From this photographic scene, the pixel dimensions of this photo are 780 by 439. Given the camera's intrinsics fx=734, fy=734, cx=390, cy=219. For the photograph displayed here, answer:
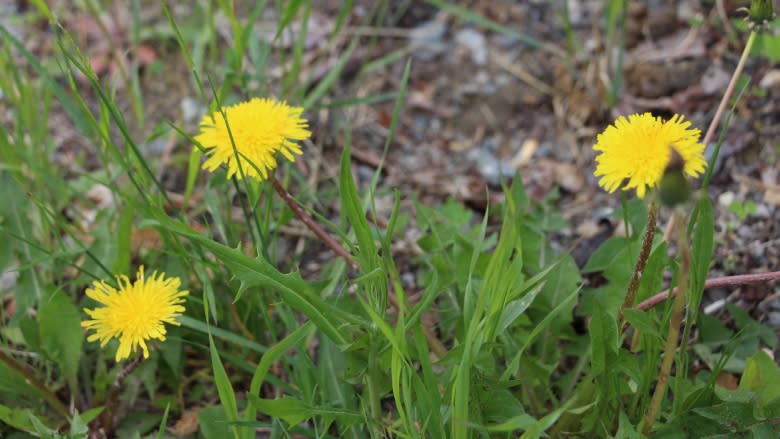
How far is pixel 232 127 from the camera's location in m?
1.40

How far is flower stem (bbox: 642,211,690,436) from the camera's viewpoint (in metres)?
Result: 0.97

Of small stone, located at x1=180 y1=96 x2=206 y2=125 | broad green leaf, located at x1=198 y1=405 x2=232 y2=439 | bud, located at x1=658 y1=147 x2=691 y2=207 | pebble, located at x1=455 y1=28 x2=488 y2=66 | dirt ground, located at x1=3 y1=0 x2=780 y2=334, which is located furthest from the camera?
pebble, located at x1=455 y1=28 x2=488 y2=66

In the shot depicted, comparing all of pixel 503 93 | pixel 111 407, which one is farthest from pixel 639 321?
pixel 503 93

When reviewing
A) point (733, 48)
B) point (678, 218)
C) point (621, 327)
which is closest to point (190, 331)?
point (621, 327)

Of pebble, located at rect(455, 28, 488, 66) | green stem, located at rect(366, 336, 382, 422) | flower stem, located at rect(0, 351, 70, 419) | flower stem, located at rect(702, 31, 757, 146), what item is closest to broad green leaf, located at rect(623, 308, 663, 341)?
flower stem, located at rect(702, 31, 757, 146)

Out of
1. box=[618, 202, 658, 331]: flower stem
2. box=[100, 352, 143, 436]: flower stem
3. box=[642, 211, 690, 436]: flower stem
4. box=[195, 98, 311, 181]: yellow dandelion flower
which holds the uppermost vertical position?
box=[195, 98, 311, 181]: yellow dandelion flower

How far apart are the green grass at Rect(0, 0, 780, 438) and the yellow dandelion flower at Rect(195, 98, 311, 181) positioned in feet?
0.21

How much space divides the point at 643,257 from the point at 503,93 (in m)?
1.54

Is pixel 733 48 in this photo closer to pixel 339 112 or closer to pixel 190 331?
pixel 339 112

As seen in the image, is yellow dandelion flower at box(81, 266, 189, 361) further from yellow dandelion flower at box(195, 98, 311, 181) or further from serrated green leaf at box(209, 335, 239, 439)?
yellow dandelion flower at box(195, 98, 311, 181)

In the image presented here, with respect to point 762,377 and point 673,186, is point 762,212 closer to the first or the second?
point 762,377

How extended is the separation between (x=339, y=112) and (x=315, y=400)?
1317mm

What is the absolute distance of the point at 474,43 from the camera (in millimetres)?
2869

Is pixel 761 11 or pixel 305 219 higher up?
pixel 305 219
